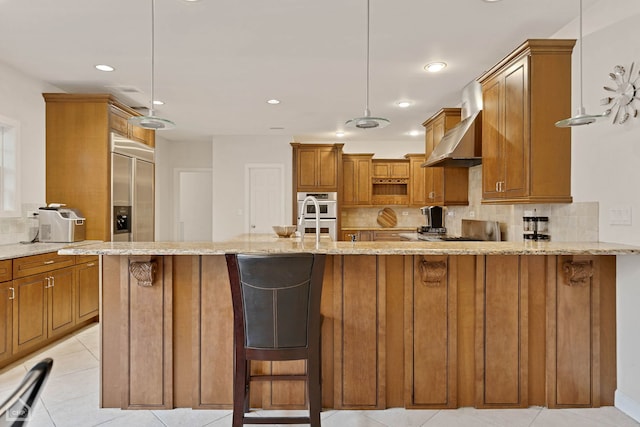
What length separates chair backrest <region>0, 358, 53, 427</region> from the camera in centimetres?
80

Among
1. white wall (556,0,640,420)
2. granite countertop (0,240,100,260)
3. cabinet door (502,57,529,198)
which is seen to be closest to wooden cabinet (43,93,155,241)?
granite countertop (0,240,100,260)

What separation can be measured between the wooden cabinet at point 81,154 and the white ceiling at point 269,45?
0.25 metres

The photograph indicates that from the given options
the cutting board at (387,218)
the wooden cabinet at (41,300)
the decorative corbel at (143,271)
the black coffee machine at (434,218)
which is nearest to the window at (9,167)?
the wooden cabinet at (41,300)

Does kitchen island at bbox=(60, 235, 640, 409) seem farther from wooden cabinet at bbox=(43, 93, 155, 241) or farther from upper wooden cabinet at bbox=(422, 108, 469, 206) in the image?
upper wooden cabinet at bbox=(422, 108, 469, 206)

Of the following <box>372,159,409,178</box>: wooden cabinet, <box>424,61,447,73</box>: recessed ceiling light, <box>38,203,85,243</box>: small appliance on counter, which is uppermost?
<box>424,61,447,73</box>: recessed ceiling light

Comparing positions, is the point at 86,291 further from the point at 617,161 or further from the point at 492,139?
the point at 617,161

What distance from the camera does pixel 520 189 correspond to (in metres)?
2.83

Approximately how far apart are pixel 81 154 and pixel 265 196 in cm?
333

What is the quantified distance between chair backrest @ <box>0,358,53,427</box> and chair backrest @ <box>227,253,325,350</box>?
97cm

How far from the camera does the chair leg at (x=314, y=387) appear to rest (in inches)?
71.2

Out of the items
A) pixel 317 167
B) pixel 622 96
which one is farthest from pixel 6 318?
pixel 317 167

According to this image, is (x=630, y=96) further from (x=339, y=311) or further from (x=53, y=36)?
(x=53, y=36)

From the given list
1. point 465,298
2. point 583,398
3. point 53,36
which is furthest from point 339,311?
point 53,36

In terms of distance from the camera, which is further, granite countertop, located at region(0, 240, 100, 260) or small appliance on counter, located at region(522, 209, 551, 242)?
small appliance on counter, located at region(522, 209, 551, 242)
